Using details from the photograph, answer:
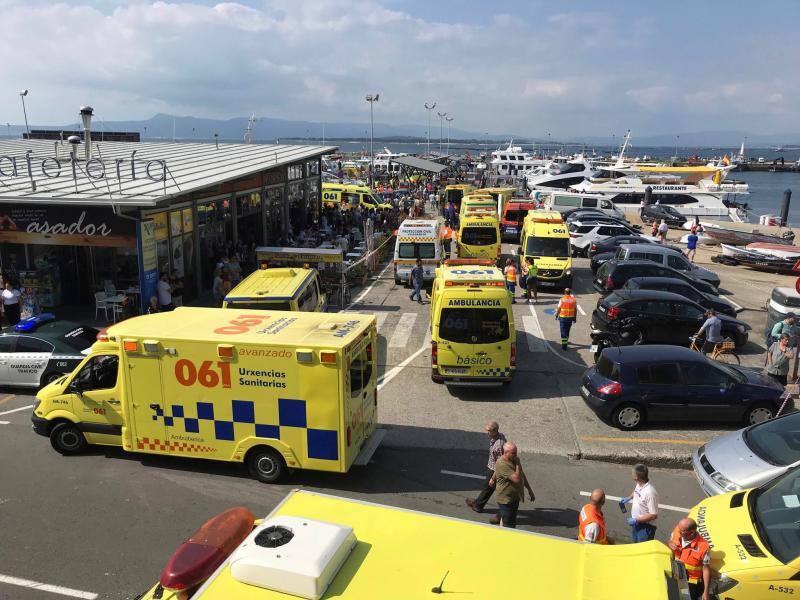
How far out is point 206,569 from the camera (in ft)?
15.7

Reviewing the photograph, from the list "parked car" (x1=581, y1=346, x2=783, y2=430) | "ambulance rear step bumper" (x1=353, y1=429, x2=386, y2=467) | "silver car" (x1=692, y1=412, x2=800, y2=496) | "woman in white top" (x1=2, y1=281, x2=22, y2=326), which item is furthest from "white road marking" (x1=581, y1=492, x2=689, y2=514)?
"woman in white top" (x1=2, y1=281, x2=22, y2=326)

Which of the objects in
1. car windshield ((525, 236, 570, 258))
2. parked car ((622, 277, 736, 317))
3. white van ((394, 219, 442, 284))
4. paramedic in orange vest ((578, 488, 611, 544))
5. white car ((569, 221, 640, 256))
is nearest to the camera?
paramedic in orange vest ((578, 488, 611, 544))

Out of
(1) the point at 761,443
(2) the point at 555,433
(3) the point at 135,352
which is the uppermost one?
(3) the point at 135,352

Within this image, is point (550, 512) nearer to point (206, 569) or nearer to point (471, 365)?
point (471, 365)

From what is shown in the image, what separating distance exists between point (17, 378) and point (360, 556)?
12.6 m

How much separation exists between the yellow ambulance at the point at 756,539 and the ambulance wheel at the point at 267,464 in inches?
227

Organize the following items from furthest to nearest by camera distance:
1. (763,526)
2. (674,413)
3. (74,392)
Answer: (674,413), (74,392), (763,526)

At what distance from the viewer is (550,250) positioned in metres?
24.2

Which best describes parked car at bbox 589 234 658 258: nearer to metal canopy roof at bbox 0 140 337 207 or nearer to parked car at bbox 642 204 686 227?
metal canopy roof at bbox 0 140 337 207

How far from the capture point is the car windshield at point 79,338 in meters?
14.3

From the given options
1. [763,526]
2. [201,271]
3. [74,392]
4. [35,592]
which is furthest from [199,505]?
[201,271]

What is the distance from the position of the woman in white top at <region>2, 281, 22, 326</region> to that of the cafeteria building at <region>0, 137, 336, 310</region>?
4.39ft

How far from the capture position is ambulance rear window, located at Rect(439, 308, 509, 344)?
13.3 metres

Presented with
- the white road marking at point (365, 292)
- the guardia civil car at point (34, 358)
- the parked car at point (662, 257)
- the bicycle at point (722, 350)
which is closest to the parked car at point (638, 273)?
the parked car at point (662, 257)
